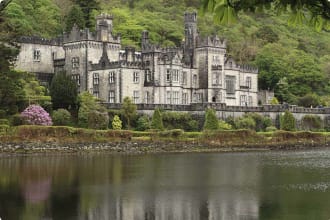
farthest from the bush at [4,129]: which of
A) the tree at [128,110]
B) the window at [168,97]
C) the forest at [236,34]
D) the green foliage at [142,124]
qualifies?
the window at [168,97]

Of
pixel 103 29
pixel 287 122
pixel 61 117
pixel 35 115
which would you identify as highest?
pixel 103 29

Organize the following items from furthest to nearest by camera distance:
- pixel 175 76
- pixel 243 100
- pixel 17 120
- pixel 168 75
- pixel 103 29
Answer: pixel 243 100 → pixel 103 29 → pixel 175 76 → pixel 168 75 → pixel 17 120

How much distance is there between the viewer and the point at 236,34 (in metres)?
116

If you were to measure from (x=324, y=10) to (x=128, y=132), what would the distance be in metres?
52.8

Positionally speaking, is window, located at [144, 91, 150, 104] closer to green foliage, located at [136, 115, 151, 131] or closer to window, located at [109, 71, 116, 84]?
window, located at [109, 71, 116, 84]

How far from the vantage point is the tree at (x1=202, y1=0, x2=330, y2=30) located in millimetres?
5348

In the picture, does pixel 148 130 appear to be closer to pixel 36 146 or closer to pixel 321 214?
pixel 36 146

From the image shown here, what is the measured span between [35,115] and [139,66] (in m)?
18.0

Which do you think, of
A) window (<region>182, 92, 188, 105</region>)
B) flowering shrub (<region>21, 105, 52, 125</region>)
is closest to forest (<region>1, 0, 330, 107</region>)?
window (<region>182, 92, 188, 105</region>)

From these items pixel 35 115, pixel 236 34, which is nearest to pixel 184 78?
pixel 35 115

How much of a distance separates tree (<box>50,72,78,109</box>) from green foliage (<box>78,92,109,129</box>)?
1319 millimetres

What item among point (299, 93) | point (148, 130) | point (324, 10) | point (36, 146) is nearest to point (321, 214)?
point (324, 10)

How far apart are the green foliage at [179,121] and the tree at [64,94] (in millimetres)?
8996

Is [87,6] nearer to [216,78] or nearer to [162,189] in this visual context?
[216,78]
